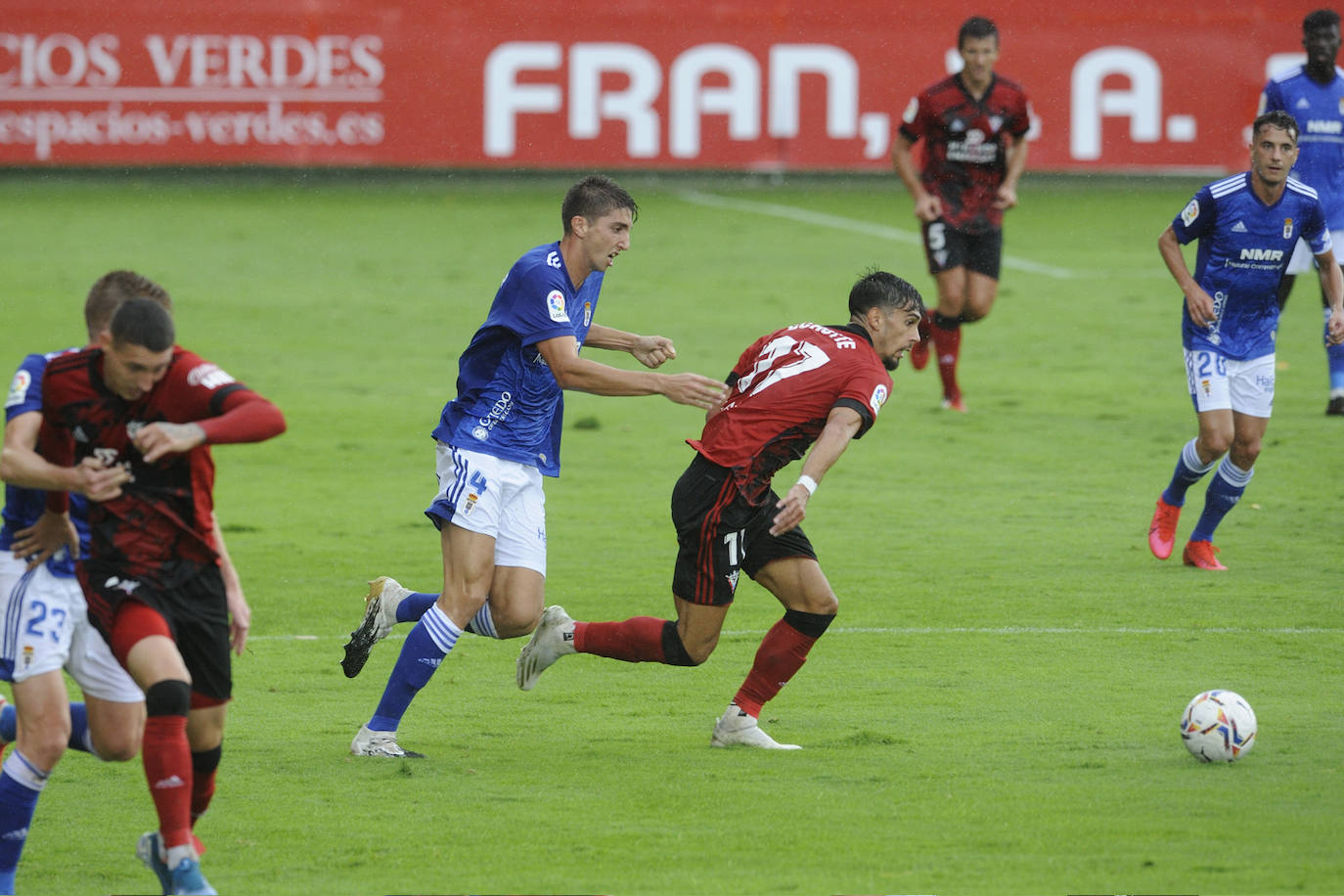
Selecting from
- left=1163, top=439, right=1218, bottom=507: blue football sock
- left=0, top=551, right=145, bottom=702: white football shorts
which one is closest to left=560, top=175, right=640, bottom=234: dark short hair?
left=0, top=551, right=145, bottom=702: white football shorts

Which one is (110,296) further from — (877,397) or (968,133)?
(968,133)

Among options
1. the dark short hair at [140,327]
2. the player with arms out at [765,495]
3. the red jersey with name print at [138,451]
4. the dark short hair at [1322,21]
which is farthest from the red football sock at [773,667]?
the dark short hair at [1322,21]

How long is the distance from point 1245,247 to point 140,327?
6.83 m

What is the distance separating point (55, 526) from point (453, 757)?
2124 millimetres

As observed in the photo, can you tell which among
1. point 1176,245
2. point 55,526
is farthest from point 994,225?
point 55,526

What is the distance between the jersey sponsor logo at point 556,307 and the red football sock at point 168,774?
2506 mm

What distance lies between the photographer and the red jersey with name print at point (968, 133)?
15219 millimetres

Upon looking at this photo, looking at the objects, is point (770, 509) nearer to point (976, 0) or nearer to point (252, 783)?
point (252, 783)

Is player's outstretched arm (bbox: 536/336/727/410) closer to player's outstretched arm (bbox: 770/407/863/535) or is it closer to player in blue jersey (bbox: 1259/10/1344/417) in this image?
player's outstretched arm (bbox: 770/407/863/535)

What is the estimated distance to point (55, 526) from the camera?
5.78m

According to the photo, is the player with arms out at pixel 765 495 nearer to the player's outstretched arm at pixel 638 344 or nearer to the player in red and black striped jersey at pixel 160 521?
the player's outstretched arm at pixel 638 344

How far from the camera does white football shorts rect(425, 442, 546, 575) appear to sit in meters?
7.39

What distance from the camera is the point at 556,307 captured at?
744 cm

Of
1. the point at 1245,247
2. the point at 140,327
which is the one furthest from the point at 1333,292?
the point at 140,327
